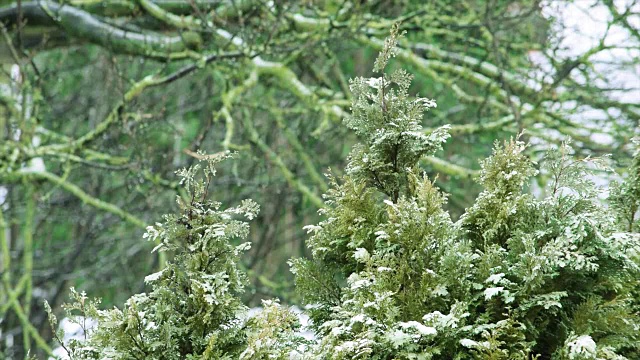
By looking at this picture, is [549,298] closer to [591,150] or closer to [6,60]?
[591,150]

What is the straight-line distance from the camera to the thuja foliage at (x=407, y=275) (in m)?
1.88

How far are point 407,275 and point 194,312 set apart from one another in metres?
0.55

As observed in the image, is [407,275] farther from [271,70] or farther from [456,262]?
[271,70]

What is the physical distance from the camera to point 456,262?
1.97m

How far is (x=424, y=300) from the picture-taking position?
1.96 metres

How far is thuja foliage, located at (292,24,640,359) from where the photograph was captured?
1868 millimetres

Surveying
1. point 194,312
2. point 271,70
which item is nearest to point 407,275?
point 194,312

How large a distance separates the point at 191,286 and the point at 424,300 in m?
0.58

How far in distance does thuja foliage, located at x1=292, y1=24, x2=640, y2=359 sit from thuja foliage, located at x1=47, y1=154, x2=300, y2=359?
0.57 feet

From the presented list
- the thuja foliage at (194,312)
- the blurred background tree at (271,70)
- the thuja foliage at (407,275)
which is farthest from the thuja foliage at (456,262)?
the blurred background tree at (271,70)

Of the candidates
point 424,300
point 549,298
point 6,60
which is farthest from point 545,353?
point 6,60

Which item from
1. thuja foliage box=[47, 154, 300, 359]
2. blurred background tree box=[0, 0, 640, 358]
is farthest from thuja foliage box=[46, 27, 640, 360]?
blurred background tree box=[0, 0, 640, 358]

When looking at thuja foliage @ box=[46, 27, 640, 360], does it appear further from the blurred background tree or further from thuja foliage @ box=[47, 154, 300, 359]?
the blurred background tree

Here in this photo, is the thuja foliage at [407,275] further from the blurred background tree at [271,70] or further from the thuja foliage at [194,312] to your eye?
the blurred background tree at [271,70]
